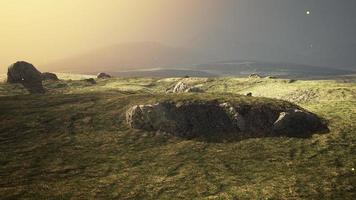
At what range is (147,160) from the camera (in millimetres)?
45125

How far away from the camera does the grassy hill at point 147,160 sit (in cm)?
3647

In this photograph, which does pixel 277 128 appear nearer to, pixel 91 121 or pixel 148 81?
pixel 91 121

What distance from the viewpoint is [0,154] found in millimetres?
44844

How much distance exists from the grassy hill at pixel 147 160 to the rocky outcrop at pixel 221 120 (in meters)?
2.08

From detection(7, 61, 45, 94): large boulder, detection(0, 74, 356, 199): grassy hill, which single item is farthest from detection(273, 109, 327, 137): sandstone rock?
detection(7, 61, 45, 94): large boulder

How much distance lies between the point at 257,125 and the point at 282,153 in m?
8.10

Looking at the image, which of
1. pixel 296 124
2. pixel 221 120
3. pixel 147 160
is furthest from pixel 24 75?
pixel 296 124

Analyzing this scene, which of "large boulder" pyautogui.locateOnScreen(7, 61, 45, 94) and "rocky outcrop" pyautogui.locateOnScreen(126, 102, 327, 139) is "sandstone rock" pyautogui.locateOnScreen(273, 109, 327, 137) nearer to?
"rocky outcrop" pyautogui.locateOnScreen(126, 102, 327, 139)

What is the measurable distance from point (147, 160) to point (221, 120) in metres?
14.5

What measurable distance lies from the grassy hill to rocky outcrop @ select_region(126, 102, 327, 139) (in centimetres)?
208

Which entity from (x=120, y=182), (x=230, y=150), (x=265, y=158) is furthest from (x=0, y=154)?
(x=265, y=158)

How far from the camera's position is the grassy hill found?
36469 mm

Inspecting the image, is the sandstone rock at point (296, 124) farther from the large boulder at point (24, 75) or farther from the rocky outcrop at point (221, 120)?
the large boulder at point (24, 75)

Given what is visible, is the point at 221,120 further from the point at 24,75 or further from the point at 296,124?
the point at 24,75
